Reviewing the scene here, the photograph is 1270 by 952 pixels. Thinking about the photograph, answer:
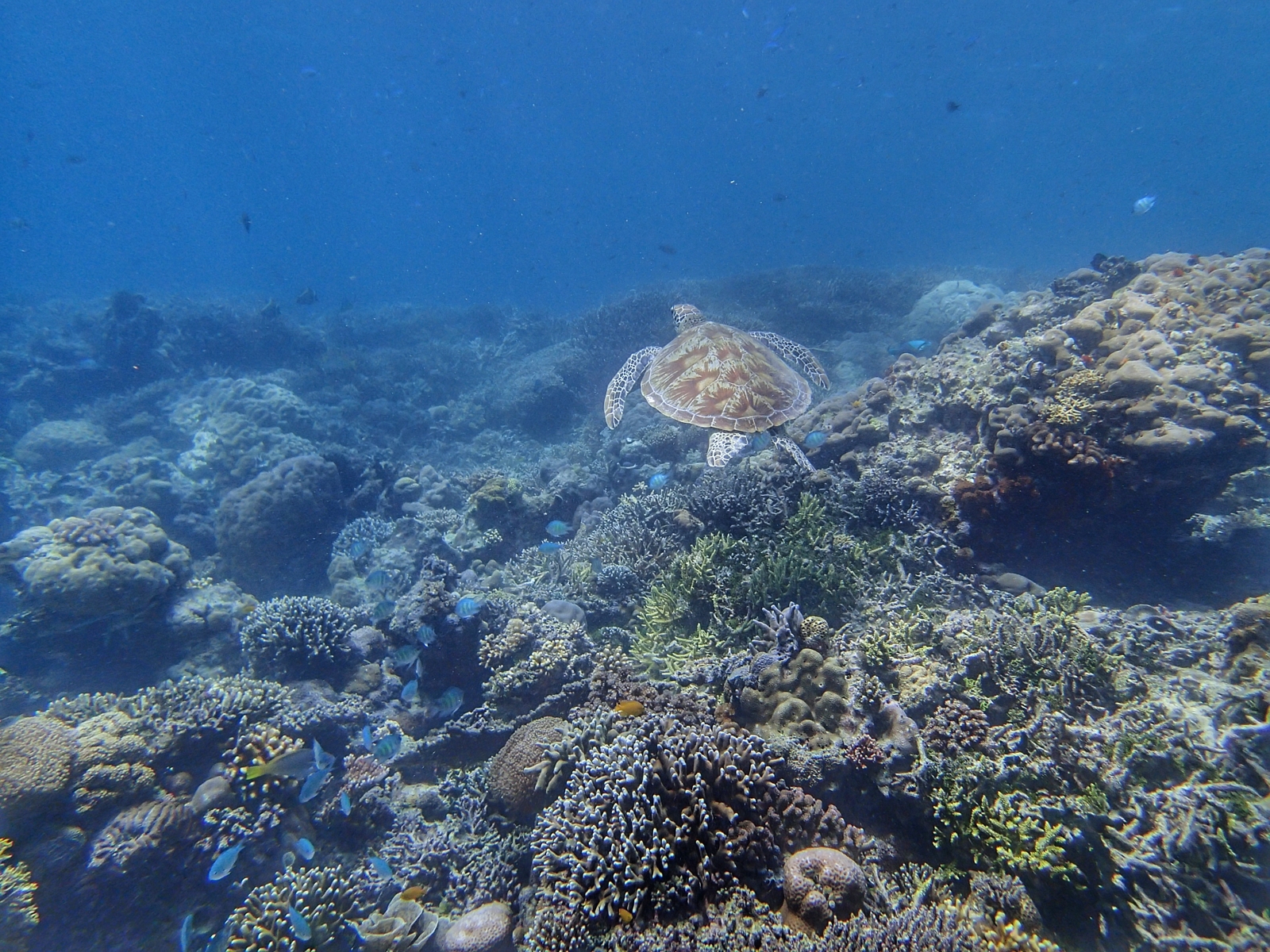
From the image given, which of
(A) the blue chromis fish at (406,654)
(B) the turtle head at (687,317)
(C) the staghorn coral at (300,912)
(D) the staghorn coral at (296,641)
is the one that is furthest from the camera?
→ (B) the turtle head at (687,317)

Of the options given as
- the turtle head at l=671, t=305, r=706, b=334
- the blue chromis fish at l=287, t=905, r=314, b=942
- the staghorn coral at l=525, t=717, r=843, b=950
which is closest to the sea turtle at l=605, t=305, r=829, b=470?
the turtle head at l=671, t=305, r=706, b=334

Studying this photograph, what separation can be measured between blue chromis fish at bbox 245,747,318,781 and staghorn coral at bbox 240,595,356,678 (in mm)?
2063

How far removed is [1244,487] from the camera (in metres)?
6.87

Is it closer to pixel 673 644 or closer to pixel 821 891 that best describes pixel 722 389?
pixel 673 644

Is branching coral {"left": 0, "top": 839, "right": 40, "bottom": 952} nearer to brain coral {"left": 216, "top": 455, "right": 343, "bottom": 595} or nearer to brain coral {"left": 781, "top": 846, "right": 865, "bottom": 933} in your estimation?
brain coral {"left": 781, "top": 846, "right": 865, "bottom": 933}

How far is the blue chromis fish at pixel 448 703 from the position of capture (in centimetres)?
611

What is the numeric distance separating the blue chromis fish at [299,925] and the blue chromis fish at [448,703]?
7.03 feet

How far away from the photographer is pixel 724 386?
7.61 meters

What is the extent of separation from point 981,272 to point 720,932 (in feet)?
112

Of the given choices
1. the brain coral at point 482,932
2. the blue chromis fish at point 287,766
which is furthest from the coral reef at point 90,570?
the brain coral at point 482,932

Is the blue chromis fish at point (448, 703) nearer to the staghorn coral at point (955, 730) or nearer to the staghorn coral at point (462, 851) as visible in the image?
the staghorn coral at point (462, 851)

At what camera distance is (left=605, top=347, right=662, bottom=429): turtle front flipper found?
8602mm

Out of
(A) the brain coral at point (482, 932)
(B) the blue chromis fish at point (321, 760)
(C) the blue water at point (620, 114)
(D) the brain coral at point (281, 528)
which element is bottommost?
(A) the brain coral at point (482, 932)

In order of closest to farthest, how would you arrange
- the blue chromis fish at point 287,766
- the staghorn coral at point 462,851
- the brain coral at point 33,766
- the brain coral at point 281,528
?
the brain coral at point 33,766 < the staghorn coral at point 462,851 < the blue chromis fish at point 287,766 < the brain coral at point 281,528
